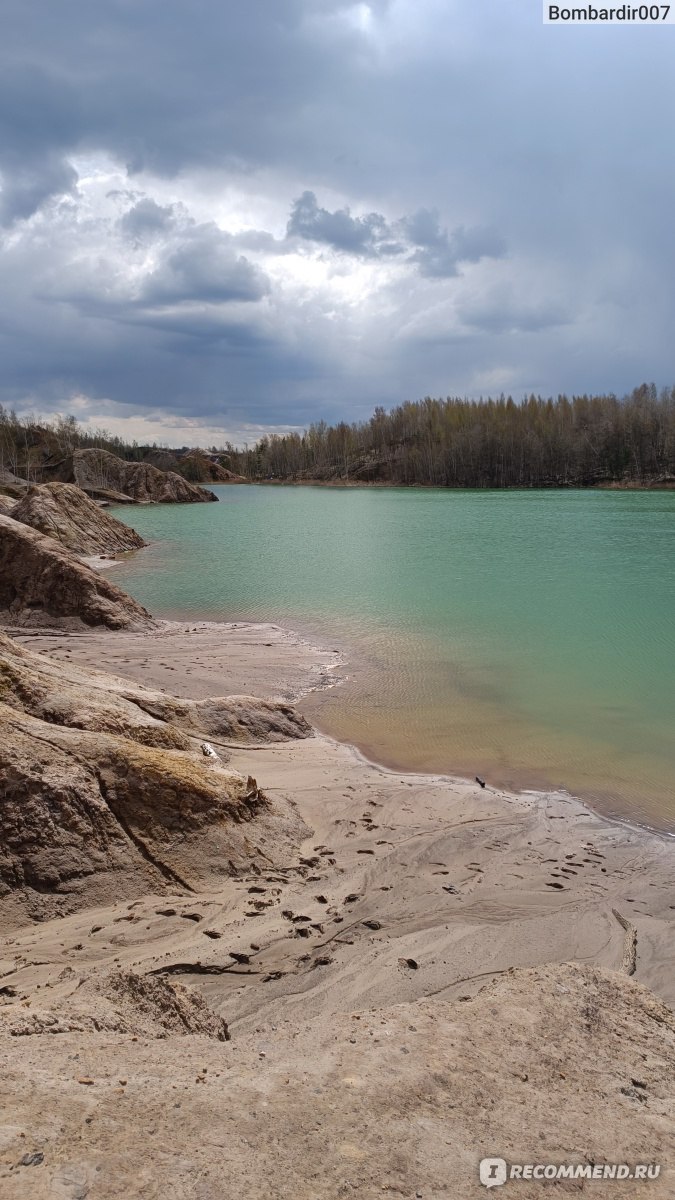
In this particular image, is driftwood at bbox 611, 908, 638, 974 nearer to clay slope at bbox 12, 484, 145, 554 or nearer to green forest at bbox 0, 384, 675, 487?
clay slope at bbox 12, 484, 145, 554

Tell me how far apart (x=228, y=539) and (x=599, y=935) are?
28799 millimetres

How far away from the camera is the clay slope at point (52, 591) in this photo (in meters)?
12.5

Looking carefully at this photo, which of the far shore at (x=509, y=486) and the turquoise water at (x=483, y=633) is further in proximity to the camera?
the far shore at (x=509, y=486)

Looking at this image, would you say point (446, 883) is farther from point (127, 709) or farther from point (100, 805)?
point (127, 709)

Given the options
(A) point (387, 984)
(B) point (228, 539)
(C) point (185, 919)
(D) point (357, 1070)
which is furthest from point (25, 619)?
(B) point (228, 539)

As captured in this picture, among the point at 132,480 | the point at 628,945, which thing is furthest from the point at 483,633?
the point at 132,480

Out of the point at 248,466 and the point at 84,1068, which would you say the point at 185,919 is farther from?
the point at 248,466

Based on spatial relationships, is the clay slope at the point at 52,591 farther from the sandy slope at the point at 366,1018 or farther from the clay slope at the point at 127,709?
the sandy slope at the point at 366,1018

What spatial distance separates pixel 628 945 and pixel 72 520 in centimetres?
2442

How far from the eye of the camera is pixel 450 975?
3609 mm

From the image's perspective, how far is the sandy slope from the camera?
1929 millimetres

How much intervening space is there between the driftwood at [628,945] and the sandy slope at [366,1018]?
0.14ft

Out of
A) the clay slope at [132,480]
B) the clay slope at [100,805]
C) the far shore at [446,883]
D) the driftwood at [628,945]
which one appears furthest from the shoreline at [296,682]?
the clay slope at [132,480]

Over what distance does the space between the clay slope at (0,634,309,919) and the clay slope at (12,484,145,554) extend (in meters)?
18.9
